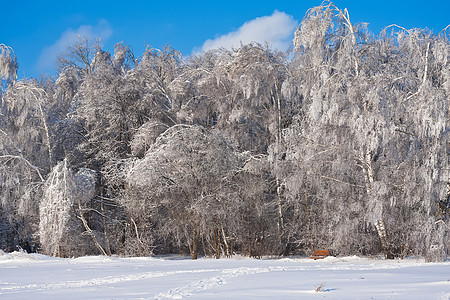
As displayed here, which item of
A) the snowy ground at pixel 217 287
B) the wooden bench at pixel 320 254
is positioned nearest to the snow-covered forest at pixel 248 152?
the wooden bench at pixel 320 254

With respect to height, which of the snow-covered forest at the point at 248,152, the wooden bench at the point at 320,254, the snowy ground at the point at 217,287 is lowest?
the snowy ground at the point at 217,287

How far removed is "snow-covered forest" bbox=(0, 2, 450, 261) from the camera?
16547mm

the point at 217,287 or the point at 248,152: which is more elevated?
the point at 248,152

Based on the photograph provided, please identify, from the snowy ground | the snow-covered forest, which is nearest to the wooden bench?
the snow-covered forest

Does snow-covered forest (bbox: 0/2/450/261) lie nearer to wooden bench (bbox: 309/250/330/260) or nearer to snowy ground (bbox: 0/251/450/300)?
wooden bench (bbox: 309/250/330/260)

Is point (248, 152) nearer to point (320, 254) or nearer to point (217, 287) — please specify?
point (320, 254)

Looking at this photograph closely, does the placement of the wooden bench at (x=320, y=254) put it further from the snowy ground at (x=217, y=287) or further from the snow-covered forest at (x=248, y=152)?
the snowy ground at (x=217, y=287)

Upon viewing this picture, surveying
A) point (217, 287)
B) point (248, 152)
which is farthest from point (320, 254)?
point (217, 287)

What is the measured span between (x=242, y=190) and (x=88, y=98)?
8.52 m

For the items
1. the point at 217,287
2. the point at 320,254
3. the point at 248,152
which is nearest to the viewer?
the point at 217,287

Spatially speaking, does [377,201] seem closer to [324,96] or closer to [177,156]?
[324,96]

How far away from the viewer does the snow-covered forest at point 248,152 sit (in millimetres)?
16547

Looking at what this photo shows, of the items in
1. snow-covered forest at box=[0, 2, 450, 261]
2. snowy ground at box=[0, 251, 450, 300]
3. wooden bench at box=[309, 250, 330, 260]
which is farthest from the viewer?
wooden bench at box=[309, 250, 330, 260]

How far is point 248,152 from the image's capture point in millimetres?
20156
